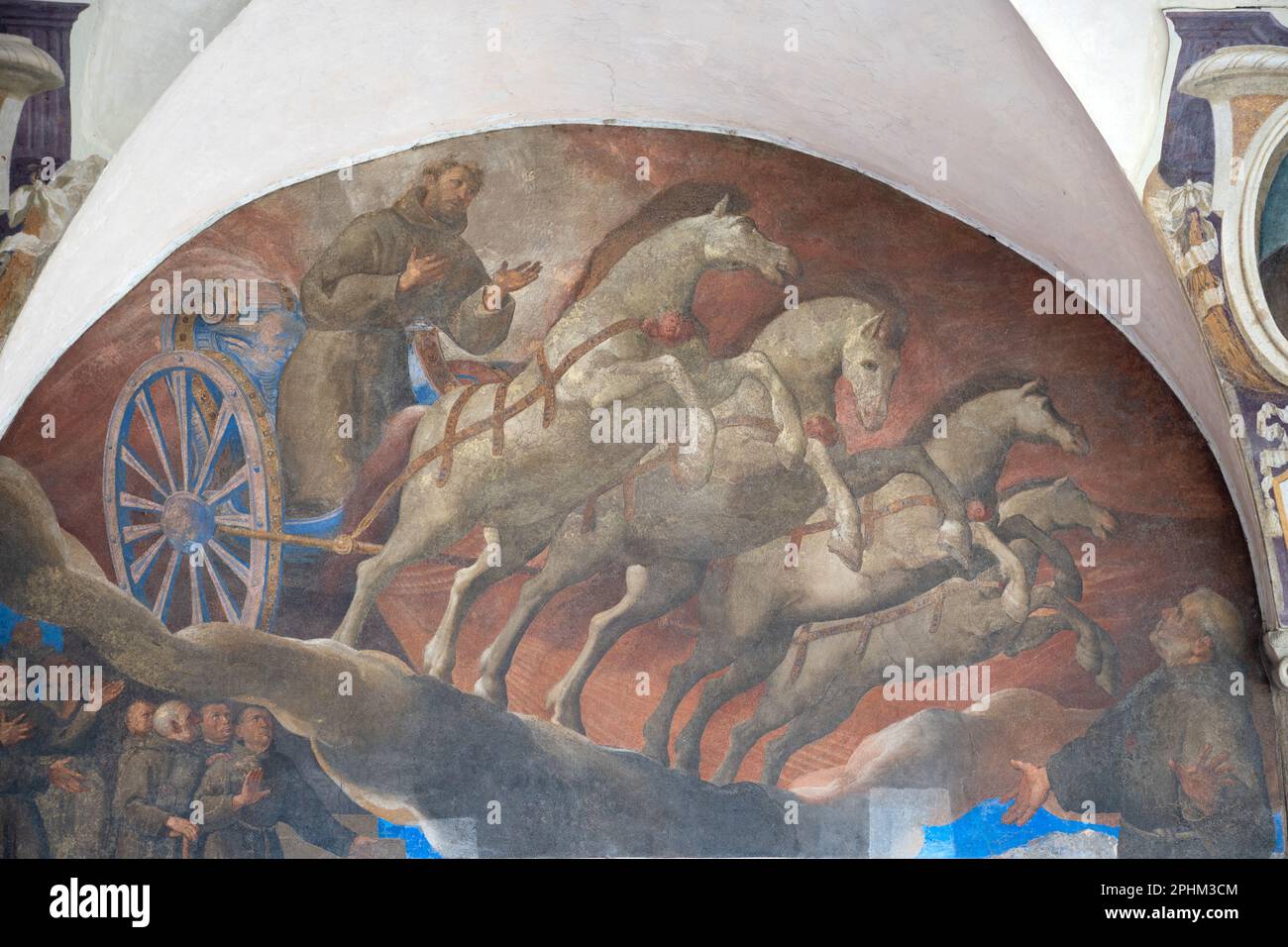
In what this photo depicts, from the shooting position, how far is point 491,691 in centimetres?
856

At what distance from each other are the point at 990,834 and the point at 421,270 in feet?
13.5

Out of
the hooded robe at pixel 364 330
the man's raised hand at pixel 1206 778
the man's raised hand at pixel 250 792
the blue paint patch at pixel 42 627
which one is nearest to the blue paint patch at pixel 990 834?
the man's raised hand at pixel 1206 778

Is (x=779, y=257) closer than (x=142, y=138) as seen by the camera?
No

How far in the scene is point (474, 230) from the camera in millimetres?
9016

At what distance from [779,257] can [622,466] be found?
54.8 inches

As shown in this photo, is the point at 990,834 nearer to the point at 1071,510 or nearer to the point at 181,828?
the point at 1071,510

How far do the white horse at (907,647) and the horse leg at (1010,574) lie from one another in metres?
0.03

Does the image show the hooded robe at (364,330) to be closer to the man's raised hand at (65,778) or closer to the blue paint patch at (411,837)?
the blue paint patch at (411,837)

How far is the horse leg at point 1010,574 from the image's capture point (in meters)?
8.67

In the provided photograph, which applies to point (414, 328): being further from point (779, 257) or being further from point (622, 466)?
point (779, 257)

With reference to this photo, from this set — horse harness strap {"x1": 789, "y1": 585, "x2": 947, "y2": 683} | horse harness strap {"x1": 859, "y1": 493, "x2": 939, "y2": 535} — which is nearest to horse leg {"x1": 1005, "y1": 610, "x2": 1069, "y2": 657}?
horse harness strap {"x1": 789, "y1": 585, "x2": 947, "y2": 683}

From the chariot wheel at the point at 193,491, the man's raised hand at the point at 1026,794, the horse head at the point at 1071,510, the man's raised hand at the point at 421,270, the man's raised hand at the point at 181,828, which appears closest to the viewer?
the man's raised hand at the point at 181,828

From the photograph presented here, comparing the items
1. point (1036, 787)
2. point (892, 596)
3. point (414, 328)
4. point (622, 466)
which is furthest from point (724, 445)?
point (1036, 787)

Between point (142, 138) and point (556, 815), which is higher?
point (142, 138)
